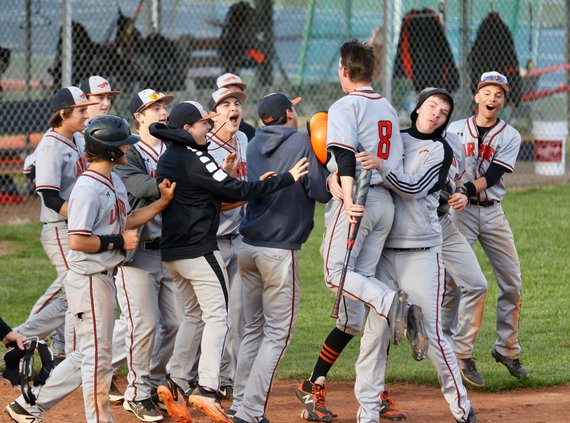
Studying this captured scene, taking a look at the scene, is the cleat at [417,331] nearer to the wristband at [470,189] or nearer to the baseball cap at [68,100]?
the wristband at [470,189]

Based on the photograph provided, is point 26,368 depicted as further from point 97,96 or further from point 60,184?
point 97,96

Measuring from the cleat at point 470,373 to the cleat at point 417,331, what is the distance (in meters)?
1.47

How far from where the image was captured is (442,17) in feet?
49.1

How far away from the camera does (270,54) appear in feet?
52.7

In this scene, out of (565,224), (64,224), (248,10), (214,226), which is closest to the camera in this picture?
(214,226)

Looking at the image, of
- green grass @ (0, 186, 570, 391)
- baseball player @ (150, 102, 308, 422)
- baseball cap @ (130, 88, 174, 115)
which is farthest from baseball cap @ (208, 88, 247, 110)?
green grass @ (0, 186, 570, 391)

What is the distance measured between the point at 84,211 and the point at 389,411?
2.21m

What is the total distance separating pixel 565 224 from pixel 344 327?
6.89 m

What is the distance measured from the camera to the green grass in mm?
7551

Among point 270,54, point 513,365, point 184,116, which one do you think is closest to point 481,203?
point 513,365

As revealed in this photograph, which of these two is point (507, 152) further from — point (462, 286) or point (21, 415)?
point (21, 415)

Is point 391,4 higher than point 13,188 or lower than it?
higher

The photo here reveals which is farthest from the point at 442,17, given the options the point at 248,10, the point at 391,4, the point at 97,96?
the point at 97,96

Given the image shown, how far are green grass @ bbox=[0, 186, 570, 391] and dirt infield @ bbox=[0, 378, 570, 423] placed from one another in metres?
0.18
